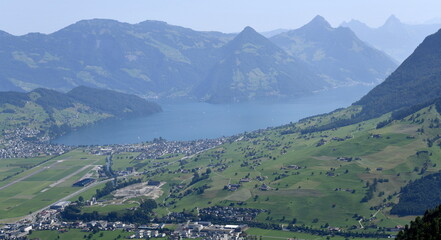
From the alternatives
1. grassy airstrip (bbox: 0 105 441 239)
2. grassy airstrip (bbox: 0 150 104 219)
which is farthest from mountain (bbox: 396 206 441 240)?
grassy airstrip (bbox: 0 150 104 219)

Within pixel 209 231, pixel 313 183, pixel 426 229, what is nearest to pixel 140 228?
pixel 209 231

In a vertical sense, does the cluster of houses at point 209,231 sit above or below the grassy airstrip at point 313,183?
below

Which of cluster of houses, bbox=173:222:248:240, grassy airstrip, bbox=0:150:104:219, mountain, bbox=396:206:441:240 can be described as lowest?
cluster of houses, bbox=173:222:248:240

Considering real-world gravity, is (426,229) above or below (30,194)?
above

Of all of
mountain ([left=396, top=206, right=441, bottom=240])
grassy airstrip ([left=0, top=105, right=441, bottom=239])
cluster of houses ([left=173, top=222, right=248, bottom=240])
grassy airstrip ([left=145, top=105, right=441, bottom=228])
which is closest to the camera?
mountain ([left=396, top=206, right=441, bottom=240])

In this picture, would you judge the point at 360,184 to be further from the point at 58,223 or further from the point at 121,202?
the point at 58,223

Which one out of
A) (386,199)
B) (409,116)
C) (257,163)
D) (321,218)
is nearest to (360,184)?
(386,199)

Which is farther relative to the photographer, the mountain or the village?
the village

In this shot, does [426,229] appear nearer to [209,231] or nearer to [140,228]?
[209,231]

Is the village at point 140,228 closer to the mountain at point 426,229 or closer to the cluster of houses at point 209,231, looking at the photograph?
the cluster of houses at point 209,231

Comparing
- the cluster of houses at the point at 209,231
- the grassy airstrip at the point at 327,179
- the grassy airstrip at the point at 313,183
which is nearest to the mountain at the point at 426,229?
the grassy airstrip at the point at 313,183

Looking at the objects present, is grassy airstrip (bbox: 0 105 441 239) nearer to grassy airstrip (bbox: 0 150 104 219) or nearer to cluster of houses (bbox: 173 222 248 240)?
grassy airstrip (bbox: 0 150 104 219)
